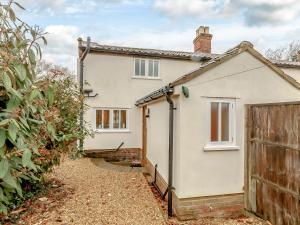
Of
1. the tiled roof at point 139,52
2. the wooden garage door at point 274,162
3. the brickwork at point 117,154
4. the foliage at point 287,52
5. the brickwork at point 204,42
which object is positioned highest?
the foliage at point 287,52

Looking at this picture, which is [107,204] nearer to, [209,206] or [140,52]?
[209,206]

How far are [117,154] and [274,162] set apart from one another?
1034 centimetres

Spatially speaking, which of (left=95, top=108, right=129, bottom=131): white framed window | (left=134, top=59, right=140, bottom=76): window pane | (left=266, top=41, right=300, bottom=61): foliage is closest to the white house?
(left=95, top=108, right=129, bottom=131): white framed window

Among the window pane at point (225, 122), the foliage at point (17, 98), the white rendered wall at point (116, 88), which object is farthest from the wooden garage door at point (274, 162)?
the white rendered wall at point (116, 88)

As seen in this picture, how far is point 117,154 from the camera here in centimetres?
1448

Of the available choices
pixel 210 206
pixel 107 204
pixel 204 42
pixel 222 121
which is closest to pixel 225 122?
pixel 222 121

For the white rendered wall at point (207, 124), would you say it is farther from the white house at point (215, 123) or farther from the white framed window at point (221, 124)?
the white framed window at point (221, 124)

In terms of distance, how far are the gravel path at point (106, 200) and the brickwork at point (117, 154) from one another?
325 cm

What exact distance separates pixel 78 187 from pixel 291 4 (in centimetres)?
1346

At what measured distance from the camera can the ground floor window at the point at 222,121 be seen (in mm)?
6496

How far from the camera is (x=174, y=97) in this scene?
6484mm

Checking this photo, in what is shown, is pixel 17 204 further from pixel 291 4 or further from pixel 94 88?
pixel 291 4

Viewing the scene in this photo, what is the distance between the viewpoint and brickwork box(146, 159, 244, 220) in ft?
20.1

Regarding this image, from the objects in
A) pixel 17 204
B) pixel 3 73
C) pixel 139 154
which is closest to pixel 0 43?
pixel 3 73
